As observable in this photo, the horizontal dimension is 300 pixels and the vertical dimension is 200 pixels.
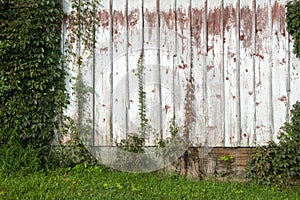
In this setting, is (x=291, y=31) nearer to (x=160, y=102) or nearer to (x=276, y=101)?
(x=276, y=101)

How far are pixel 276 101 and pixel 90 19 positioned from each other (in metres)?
2.58

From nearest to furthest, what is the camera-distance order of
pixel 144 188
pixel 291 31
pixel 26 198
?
pixel 26 198
pixel 144 188
pixel 291 31

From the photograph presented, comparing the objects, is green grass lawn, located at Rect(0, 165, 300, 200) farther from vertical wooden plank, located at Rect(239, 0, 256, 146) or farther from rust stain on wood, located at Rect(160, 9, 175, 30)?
rust stain on wood, located at Rect(160, 9, 175, 30)

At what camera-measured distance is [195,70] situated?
5.19 m

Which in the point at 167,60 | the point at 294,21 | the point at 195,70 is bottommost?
the point at 195,70

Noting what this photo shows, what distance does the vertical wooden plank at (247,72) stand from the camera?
5.10 metres

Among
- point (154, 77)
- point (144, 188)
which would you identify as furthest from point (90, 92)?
point (144, 188)

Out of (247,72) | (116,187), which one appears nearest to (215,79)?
(247,72)

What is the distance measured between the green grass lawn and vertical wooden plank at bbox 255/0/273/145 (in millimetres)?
715

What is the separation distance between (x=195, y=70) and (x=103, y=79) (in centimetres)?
119

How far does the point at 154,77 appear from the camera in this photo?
5.24 m

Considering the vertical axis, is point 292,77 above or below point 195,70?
below

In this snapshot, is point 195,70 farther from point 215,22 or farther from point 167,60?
point 215,22

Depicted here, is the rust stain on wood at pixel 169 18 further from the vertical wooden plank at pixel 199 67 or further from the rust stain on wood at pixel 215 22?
the rust stain on wood at pixel 215 22
